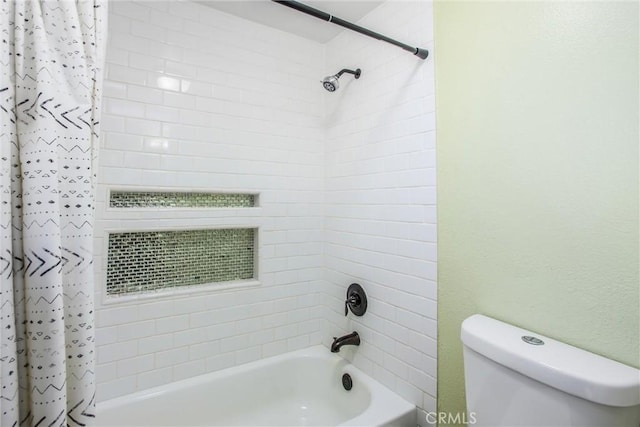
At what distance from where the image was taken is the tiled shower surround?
1.47m

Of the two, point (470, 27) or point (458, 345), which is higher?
point (470, 27)

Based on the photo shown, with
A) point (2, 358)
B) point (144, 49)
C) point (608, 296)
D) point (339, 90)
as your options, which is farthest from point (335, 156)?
point (2, 358)

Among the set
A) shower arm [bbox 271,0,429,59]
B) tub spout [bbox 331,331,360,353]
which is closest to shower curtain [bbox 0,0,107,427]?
shower arm [bbox 271,0,429,59]

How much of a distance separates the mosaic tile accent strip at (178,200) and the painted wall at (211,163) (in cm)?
6

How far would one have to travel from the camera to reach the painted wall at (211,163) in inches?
58.9

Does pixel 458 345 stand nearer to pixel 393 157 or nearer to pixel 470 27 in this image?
pixel 393 157

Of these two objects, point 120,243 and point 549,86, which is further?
point 120,243

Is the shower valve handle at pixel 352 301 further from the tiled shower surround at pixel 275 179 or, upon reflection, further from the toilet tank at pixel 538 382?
the toilet tank at pixel 538 382

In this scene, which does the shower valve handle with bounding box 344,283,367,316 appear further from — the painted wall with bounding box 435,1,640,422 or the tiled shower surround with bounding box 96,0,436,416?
the painted wall with bounding box 435,1,640,422

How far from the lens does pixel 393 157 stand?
5.16ft

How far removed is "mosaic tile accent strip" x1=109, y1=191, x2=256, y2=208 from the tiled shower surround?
0.05 meters

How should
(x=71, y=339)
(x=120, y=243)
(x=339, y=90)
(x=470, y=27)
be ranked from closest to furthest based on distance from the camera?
(x=71, y=339), (x=470, y=27), (x=120, y=243), (x=339, y=90)

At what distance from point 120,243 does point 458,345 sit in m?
1.59

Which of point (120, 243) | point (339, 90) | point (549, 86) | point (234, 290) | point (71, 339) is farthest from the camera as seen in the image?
point (339, 90)
